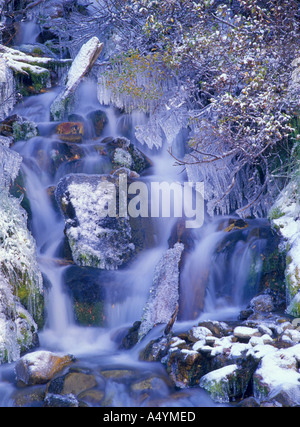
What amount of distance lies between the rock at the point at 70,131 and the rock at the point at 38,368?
19.7 ft

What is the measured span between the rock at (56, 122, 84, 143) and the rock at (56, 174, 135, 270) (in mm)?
1965

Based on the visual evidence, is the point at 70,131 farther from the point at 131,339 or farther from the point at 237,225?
the point at 131,339

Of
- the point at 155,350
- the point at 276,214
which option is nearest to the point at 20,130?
the point at 276,214

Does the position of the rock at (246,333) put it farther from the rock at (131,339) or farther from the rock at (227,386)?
the rock at (131,339)

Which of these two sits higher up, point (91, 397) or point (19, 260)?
point (19, 260)

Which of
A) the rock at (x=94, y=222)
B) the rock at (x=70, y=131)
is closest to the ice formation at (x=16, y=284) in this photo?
the rock at (x=94, y=222)

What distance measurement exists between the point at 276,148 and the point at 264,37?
2.15m

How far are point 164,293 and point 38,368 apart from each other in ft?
7.24

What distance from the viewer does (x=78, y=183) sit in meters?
8.51

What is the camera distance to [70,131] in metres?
10.6

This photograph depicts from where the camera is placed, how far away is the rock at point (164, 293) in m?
6.35

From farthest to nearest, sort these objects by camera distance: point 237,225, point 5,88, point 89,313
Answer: point 5,88 < point 237,225 < point 89,313

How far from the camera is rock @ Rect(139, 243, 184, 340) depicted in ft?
20.8
